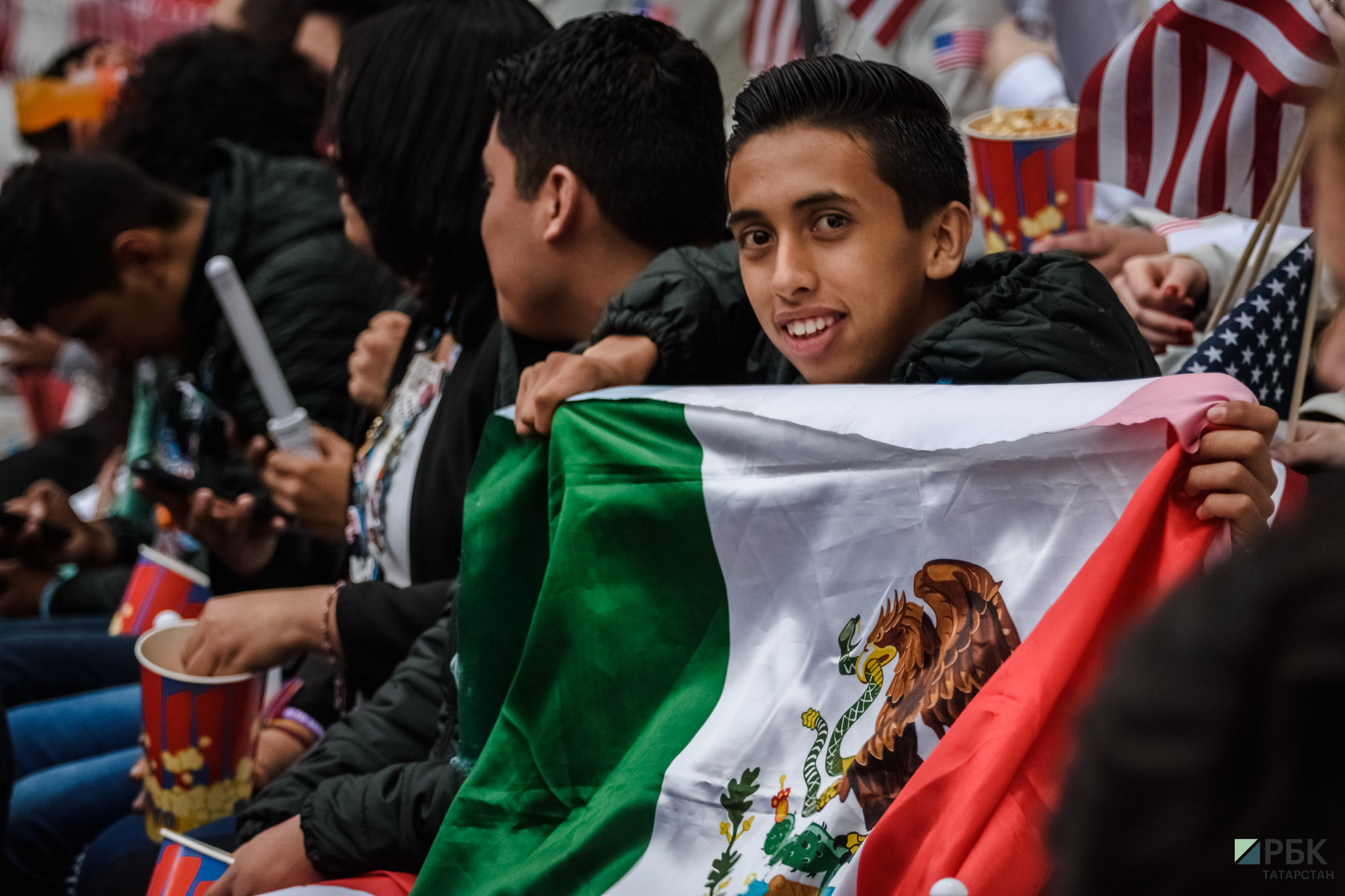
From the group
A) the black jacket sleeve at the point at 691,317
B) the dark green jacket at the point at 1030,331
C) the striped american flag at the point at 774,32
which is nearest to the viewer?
the dark green jacket at the point at 1030,331

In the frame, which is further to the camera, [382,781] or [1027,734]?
[382,781]

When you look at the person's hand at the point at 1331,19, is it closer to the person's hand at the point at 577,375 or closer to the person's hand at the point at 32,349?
the person's hand at the point at 577,375

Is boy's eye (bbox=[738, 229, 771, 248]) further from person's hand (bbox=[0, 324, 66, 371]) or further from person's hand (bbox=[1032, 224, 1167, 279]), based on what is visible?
person's hand (bbox=[0, 324, 66, 371])

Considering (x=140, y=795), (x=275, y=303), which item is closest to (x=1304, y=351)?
(x=140, y=795)

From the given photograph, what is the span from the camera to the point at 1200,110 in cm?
217

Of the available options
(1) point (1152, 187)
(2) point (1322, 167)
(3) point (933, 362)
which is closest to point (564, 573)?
(3) point (933, 362)

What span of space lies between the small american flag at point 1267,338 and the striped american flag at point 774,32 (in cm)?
266

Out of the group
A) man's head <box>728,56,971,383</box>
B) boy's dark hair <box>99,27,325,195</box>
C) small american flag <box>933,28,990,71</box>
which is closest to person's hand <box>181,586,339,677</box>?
man's head <box>728,56,971,383</box>

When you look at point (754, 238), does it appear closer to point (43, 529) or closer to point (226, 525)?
point (226, 525)

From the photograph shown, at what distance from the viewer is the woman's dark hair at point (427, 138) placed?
2297mm

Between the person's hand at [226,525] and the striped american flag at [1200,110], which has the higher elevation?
the striped american flag at [1200,110]

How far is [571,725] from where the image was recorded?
155 cm

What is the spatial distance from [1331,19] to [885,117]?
0.83 meters

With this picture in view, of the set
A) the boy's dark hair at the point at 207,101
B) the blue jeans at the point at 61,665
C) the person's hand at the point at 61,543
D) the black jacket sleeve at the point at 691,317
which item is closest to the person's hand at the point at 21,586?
the person's hand at the point at 61,543
